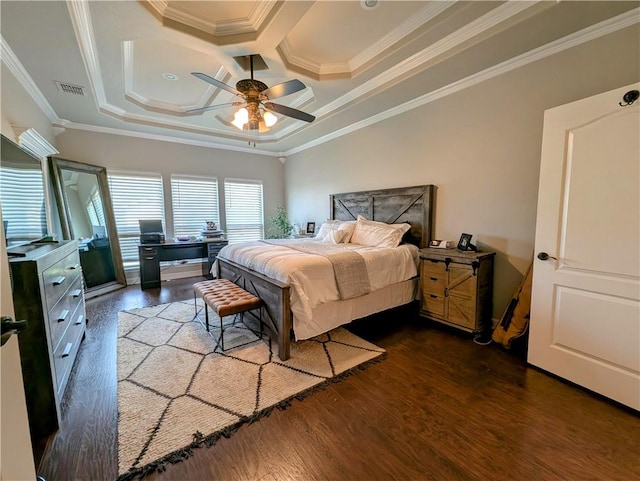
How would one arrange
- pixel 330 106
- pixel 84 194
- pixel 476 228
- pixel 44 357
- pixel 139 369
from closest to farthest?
pixel 44 357 → pixel 139 369 → pixel 476 228 → pixel 330 106 → pixel 84 194

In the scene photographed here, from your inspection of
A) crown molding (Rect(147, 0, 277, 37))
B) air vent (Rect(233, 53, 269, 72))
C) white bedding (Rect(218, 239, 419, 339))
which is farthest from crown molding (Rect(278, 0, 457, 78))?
white bedding (Rect(218, 239, 419, 339))

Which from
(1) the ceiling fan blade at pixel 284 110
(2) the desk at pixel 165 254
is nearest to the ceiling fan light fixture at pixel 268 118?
(1) the ceiling fan blade at pixel 284 110

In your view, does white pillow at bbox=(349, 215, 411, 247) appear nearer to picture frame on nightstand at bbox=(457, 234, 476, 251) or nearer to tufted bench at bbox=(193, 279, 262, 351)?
picture frame on nightstand at bbox=(457, 234, 476, 251)

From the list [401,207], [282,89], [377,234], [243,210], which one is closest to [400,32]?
[282,89]

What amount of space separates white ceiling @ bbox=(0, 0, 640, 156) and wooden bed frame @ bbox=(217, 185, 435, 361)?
1.25m

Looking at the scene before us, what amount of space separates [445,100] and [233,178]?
451 centimetres

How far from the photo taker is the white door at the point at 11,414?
2.61 feet

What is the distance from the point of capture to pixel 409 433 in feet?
5.46

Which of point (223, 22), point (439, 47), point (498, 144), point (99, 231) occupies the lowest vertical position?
point (99, 231)

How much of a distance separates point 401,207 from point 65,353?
3.85m

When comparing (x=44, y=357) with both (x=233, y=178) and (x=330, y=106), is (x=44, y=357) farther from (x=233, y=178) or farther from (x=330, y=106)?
(x=233, y=178)

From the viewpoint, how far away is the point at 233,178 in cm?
616

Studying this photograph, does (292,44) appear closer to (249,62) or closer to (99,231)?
(249,62)

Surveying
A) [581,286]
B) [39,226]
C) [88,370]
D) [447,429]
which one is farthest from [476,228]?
[39,226]
